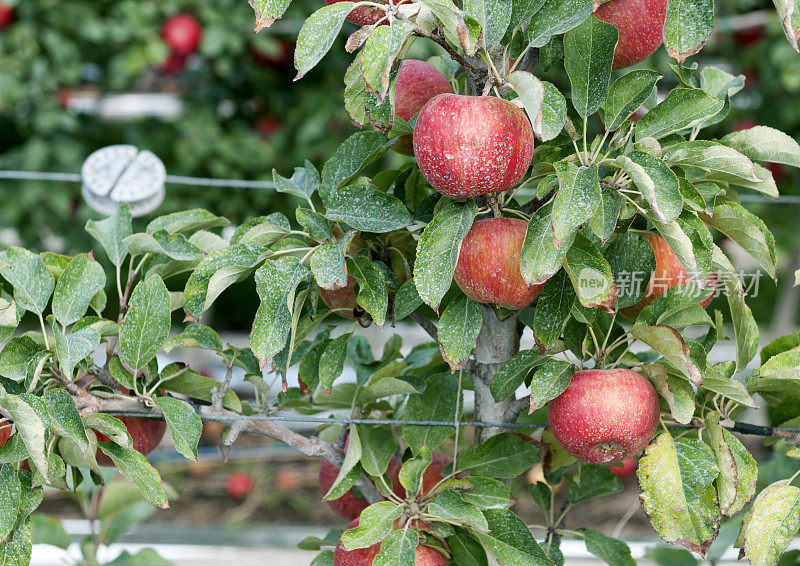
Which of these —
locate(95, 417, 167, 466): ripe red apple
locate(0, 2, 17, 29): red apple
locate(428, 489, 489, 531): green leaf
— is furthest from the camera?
locate(0, 2, 17, 29): red apple

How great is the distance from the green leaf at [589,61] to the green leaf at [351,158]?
0.17 metres

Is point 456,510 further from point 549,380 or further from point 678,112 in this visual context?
point 678,112

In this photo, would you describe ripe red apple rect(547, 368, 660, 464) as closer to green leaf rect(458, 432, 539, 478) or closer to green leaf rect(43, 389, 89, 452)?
green leaf rect(458, 432, 539, 478)

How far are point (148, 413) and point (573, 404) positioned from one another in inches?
14.0

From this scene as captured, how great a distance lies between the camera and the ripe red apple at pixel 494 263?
0.61 meters

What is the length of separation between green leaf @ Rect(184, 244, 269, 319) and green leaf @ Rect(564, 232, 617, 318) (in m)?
0.25

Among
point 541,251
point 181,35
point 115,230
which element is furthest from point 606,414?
point 181,35

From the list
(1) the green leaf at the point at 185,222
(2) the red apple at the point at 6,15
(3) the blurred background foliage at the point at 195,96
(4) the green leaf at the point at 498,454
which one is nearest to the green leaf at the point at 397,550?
(4) the green leaf at the point at 498,454

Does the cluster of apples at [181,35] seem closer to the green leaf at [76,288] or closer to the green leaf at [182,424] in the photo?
the green leaf at [76,288]

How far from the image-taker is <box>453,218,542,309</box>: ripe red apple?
2.01ft

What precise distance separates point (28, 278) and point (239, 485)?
1.68m

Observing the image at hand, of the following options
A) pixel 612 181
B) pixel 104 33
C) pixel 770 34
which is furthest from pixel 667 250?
pixel 104 33

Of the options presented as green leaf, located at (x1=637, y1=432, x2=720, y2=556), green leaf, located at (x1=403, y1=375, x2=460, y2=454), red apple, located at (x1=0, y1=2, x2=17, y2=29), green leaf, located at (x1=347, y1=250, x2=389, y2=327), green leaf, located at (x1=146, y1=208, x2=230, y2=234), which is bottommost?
green leaf, located at (x1=403, y1=375, x2=460, y2=454)

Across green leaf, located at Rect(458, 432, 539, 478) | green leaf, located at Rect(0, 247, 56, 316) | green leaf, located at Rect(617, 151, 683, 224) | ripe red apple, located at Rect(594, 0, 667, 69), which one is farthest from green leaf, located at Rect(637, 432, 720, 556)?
green leaf, located at Rect(0, 247, 56, 316)
